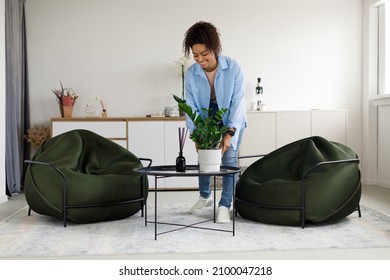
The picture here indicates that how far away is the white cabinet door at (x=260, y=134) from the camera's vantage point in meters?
6.33

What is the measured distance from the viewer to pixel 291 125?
634 centimetres

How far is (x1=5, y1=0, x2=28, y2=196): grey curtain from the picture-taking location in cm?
577

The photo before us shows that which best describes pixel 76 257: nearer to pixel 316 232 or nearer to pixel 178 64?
pixel 316 232

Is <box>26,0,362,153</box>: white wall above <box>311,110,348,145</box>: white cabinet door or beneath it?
above

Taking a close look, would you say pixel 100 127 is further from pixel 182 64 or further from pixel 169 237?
pixel 169 237

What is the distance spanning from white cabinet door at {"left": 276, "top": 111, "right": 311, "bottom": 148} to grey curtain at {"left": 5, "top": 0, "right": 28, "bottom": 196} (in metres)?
3.07

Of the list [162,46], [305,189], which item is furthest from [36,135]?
[305,189]

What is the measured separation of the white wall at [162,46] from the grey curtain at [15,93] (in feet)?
0.81

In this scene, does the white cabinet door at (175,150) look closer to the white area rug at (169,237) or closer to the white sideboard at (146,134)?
the white sideboard at (146,134)

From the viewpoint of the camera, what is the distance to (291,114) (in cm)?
634

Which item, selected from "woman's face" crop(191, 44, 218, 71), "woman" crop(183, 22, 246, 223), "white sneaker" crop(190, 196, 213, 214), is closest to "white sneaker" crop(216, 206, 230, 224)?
"woman" crop(183, 22, 246, 223)

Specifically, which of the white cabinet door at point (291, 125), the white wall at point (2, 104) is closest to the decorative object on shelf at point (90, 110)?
the white wall at point (2, 104)

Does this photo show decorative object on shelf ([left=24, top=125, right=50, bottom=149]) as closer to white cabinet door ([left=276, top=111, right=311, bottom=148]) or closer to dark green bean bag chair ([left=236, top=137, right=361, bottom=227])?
white cabinet door ([left=276, top=111, right=311, bottom=148])

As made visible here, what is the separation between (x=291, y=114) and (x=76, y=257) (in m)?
3.95
